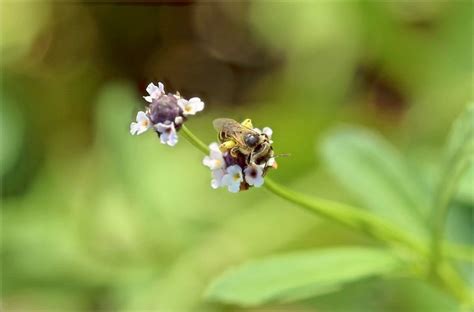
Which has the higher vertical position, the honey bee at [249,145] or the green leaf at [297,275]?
the green leaf at [297,275]

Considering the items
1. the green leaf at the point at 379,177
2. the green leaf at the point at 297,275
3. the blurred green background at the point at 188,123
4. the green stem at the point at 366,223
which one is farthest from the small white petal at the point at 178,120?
the blurred green background at the point at 188,123

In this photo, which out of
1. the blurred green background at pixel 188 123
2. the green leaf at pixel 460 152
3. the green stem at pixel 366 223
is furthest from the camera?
the blurred green background at pixel 188 123

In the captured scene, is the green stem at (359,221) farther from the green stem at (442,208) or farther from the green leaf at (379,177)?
the green leaf at (379,177)

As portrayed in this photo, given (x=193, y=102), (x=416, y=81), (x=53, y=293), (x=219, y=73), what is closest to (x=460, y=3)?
(x=416, y=81)

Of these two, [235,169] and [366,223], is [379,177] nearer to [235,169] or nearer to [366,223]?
[366,223]

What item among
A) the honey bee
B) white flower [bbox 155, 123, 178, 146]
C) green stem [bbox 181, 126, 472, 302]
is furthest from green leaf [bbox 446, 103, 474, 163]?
white flower [bbox 155, 123, 178, 146]

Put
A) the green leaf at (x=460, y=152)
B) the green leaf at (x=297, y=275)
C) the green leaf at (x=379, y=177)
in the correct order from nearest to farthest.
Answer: the green leaf at (x=460, y=152) < the green leaf at (x=297, y=275) < the green leaf at (x=379, y=177)

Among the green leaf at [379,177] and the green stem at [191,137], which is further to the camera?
the green leaf at [379,177]
